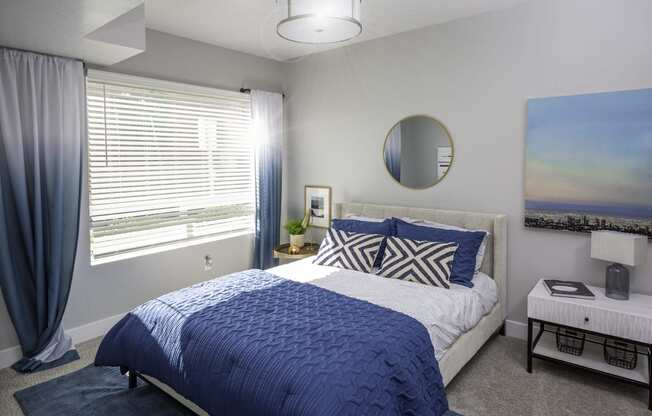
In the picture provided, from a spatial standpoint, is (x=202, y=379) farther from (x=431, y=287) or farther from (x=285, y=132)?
(x=285, y=132)

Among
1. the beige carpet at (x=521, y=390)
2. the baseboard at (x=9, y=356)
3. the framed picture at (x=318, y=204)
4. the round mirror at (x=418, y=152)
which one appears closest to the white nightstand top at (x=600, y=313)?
the beige carpet at (x=521, y=390)

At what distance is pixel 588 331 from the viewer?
2.54 m

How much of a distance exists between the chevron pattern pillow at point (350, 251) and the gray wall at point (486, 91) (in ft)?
2.21

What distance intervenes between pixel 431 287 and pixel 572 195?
1183 mm

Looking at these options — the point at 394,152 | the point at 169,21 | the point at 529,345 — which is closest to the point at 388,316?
the point at 529,345

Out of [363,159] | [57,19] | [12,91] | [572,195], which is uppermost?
[57,19]

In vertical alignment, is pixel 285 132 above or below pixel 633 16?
below

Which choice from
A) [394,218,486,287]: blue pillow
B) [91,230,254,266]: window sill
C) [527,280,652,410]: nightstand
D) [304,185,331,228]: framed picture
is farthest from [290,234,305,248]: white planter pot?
[527,280,652,410]: nightstand

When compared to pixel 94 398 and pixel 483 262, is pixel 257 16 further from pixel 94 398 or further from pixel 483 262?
pixel 94 398

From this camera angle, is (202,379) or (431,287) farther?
(431,287)

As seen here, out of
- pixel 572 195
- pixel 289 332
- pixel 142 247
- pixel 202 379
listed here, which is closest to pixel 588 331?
pixel 572 195

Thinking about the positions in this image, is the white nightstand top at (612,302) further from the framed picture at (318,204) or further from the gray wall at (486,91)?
the framed picture at (318,204)

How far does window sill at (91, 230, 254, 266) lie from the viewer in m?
3.45

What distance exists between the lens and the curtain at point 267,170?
441 cm
